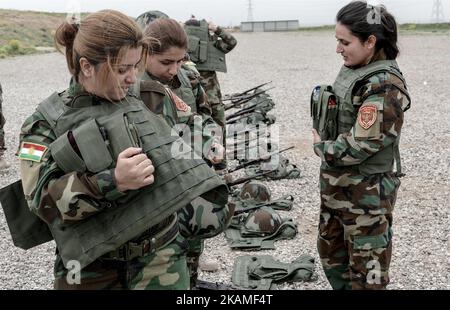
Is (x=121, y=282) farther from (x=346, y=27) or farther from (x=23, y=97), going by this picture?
(x=23, y=97)

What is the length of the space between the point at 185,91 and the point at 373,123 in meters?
1.23

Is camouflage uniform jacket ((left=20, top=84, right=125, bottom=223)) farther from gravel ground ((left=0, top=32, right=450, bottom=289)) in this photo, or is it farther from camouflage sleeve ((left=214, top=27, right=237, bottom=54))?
camouflage sleeve ((left=214, top=27, right=237, bottom=54))

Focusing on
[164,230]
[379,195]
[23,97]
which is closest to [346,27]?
[379,195]

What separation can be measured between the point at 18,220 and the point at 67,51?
652 millimetres

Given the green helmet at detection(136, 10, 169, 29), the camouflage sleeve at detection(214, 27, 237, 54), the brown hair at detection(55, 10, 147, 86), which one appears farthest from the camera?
the camouflage sleeve at detection(214, 27, 237, 54)

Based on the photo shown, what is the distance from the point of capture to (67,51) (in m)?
2.06

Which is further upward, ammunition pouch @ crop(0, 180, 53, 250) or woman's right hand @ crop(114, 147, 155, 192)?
woman's right hand @ crop(114, 147, 155, 192)

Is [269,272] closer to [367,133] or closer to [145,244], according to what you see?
[367,133]

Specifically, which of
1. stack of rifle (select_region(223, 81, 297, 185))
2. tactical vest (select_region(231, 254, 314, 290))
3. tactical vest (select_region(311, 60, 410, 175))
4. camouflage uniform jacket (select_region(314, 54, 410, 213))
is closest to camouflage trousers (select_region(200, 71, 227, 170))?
stack of rifle (select_region(223, 81, 297, 185))

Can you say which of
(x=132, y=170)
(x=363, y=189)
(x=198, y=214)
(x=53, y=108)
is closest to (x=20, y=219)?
(x=53, y=108)

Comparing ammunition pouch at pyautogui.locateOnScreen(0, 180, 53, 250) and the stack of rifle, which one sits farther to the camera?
the stack of rifle

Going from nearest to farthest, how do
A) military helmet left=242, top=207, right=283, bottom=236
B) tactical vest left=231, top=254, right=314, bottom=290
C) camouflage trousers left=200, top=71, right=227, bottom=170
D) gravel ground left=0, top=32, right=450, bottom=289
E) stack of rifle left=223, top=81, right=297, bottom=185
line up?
tactical vest left=231, top=254, right=314, bottom=290 → gravel ground left=0, top=32, right=450, bottom=289 → military helmet left=242, top=207, right=283, bottom=236 → camouflage trousers left=200, top=71, right=227, bottom=170 → stack of rifle left=223, top=81, right=297, bottom=185

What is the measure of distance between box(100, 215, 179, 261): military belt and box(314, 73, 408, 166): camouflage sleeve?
1189mm

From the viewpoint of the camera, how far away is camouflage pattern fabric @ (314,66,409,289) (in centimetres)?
286
